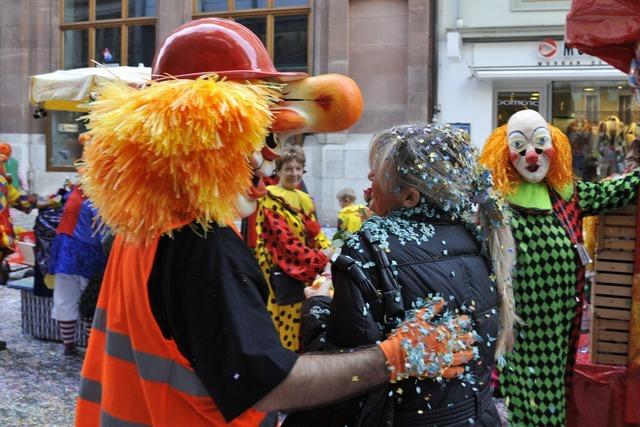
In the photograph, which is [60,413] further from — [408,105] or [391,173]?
Result: [408,105]

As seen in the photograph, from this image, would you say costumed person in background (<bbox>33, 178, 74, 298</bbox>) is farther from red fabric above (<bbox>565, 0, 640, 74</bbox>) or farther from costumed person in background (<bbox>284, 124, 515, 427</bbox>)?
costumed person in background (<bbox>284, 124, 515, 427</bbox>)

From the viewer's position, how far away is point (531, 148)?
132 inches

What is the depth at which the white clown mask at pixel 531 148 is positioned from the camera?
3.34 meters

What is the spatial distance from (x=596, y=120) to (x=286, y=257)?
8991mm

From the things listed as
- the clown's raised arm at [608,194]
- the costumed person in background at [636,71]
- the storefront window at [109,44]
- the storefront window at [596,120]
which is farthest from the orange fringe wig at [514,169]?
the storefront window at [109,44]

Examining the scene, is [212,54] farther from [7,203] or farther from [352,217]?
[7,203]

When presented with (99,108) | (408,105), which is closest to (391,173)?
(99,108)

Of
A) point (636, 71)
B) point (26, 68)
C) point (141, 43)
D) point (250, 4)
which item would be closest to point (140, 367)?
point (636, 71)

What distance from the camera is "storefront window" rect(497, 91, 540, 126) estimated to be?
1150 centimetres

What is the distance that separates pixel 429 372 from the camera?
58.1 inches

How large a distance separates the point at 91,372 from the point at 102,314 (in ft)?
0.52

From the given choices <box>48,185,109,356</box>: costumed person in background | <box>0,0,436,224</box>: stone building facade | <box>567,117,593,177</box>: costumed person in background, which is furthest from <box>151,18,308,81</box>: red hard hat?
<box>567,117,593,177</box>: costumed person in background

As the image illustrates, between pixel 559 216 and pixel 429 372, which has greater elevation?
pixel 559 216

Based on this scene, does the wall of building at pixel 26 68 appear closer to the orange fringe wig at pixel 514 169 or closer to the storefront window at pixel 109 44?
the storefront window at pixel 109 44
